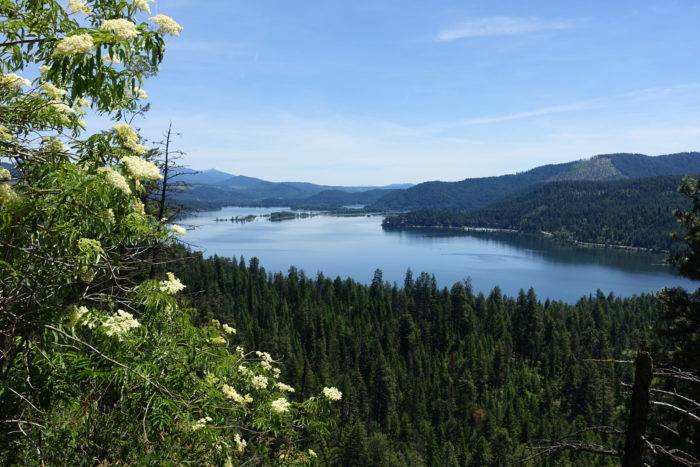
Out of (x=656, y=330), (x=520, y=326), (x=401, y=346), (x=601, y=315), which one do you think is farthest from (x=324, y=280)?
(x=656, y=330)

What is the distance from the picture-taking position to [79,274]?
13.7 ft

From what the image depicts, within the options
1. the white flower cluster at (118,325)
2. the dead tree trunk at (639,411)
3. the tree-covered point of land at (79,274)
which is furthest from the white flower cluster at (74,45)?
the dead tree trunk at (639,411)

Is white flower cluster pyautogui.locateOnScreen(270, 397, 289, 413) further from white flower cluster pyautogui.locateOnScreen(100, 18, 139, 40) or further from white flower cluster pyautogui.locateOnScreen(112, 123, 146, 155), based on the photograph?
white flower cluster pyautogui.locateOnScreen(100, 18, 139, 40)

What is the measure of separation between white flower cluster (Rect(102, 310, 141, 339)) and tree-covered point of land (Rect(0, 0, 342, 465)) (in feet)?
0.04

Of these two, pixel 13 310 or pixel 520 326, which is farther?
pixel 520 326

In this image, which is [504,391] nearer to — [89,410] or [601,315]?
[601,315]

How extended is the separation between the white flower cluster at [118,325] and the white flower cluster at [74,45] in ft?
7.72

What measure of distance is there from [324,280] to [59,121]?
4533 inches

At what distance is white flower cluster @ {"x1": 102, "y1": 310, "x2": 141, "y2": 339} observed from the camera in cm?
445

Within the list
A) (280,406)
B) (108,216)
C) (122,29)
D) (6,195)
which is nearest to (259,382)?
(280,406)

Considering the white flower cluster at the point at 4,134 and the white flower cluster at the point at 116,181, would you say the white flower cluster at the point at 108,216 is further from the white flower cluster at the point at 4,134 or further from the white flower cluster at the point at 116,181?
the white flower cluster at the point at 4,134

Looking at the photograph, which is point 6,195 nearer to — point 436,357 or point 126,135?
point 126,135

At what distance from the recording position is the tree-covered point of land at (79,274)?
378 cm

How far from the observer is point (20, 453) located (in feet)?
16.3
